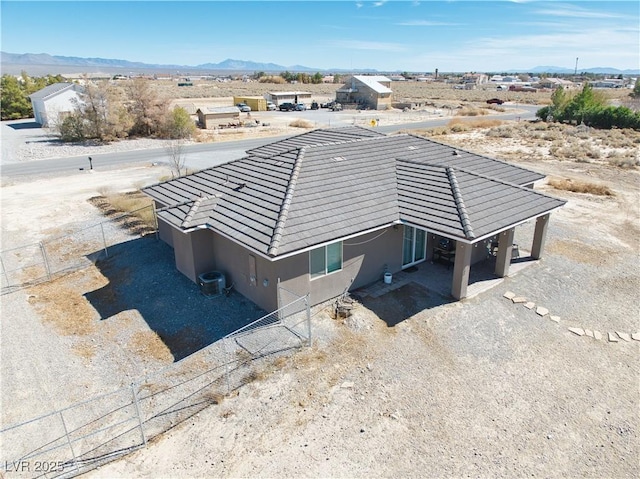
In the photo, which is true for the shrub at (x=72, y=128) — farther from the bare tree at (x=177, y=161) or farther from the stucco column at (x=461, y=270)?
the stucco column at (x=461, y=270)

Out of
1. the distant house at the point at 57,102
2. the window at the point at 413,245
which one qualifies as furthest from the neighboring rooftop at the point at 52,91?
the window at the point at 413,245

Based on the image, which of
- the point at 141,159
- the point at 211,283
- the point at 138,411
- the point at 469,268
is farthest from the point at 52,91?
the point at 138,411

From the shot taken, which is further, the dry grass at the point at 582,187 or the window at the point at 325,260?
the dry grass at the point at 582,187

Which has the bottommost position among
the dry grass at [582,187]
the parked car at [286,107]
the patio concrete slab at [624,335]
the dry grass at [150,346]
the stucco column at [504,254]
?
the dry grass at [150,346]

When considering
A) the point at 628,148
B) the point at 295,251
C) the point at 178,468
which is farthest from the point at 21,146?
the point at 628,148

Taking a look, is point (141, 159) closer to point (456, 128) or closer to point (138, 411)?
point (138, 411)

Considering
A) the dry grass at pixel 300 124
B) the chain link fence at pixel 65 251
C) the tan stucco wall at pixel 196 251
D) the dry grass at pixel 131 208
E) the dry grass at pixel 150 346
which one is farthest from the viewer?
the dry grass at pixel 300 124
